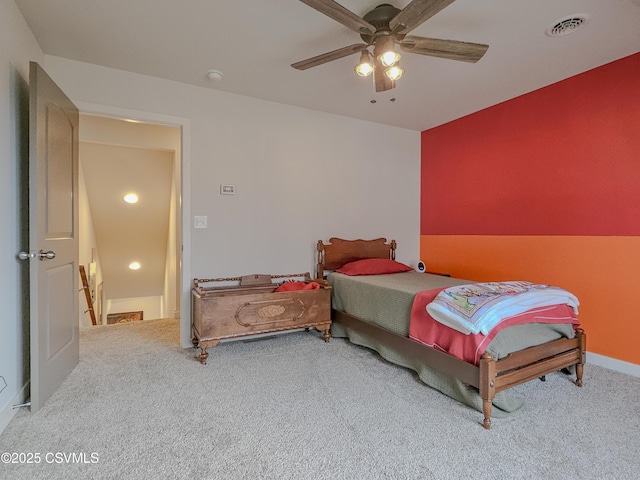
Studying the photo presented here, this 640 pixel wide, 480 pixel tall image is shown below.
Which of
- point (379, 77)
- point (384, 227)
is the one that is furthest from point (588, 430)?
point (384, 227)

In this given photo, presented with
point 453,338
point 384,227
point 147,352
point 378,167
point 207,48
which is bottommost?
point 147,352

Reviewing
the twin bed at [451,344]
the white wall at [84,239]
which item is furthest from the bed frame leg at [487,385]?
the white wall at [84,239]

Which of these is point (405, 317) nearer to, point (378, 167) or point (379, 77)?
point (379, 77)

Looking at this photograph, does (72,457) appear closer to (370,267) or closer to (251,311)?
(251,311)

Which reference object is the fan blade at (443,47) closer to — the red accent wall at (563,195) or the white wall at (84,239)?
the red accent wall at (563,195)

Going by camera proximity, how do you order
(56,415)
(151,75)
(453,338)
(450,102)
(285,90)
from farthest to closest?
1. (450,102)
2. (285,90)
3. (151,75)
4. (453,338)
5. (56,415)

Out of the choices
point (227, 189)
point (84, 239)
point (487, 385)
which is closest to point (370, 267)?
point (227, 189)


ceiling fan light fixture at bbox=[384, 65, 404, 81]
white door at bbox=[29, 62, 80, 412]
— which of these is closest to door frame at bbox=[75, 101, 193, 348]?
white door at bbox=[29, 62, 80, 412]

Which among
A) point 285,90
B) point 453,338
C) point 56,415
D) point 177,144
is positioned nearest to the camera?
point 56,415

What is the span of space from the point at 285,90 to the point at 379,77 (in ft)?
4.06

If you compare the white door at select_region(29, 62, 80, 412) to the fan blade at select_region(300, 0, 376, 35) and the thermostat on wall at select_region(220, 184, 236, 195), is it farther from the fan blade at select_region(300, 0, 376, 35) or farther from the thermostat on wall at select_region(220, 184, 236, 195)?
the fan blade at select_region(300, 0, 376, 35)

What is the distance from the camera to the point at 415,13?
1554mm

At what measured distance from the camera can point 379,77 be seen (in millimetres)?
2039

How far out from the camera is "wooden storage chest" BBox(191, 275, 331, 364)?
8.45 feet
